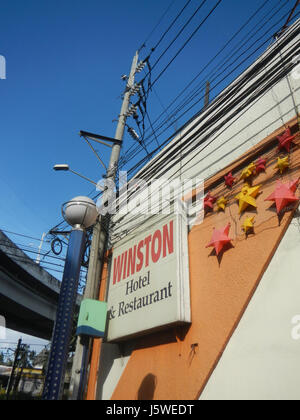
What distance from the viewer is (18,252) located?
1619 cm

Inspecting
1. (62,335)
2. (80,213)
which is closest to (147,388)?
(62,335)

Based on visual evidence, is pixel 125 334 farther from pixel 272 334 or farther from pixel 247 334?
pixel 272 334

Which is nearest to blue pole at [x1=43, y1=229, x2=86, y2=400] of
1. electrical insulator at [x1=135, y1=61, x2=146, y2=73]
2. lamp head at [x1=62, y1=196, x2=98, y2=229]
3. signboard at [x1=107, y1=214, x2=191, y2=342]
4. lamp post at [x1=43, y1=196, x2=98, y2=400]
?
lamp post at [x1=43, y1=196, x2=98, y2=400]

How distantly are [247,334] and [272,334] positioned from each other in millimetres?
359

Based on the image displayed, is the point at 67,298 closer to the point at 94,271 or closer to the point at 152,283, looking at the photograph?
the point at 152,283

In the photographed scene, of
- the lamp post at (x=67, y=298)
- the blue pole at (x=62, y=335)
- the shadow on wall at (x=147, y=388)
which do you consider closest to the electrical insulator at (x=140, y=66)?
the lamp post at (x=67, y=298)

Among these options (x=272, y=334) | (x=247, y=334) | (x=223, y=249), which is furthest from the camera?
(x=223, y=249)

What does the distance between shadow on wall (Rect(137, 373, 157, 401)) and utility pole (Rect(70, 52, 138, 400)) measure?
922 mm

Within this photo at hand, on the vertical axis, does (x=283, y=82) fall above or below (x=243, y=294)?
above

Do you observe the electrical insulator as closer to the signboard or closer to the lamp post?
the signboard

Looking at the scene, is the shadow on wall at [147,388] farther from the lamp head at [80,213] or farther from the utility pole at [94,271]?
the lamp head at [80,213]

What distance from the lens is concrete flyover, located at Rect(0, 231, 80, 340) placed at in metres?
16.0
